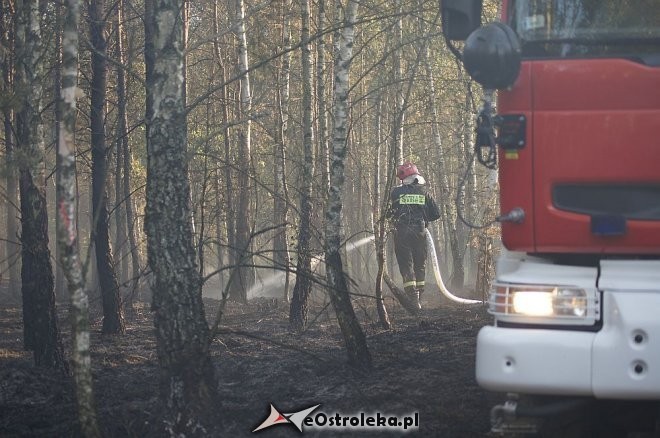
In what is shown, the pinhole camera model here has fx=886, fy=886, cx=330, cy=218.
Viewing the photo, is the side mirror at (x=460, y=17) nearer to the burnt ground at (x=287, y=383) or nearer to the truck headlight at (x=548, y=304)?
the truck headlight at (x=548, y=304)

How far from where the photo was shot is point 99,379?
339 inches

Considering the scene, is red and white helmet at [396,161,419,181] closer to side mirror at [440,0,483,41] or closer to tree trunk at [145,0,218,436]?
tree trunk at [145,0,218,436]

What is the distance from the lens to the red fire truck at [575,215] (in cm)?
433

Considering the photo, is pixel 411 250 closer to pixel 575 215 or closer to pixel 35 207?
pixel 35 207

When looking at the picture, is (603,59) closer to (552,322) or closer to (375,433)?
(552,322)

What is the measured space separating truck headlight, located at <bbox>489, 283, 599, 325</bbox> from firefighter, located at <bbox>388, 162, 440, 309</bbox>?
8.02 meters

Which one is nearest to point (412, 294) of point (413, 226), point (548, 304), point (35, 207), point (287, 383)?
point (413, 226)

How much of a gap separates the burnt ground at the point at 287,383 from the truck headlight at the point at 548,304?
167 cm

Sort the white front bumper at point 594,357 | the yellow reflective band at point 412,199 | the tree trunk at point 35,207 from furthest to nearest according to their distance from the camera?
the yellow reflective band at point 412,199, the tree trunk at point 35,207, the white front bumper at point 594,357

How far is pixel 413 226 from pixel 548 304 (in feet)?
26.9

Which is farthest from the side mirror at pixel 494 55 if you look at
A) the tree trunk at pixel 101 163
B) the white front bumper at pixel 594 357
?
the tree trunk at pixel 101 163

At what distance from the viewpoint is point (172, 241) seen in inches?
247

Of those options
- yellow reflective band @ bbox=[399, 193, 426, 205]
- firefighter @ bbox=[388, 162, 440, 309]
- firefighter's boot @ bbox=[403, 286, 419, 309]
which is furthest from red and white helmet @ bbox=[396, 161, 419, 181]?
firefighter's boot @ bbox=[403, 286, 419, 309]

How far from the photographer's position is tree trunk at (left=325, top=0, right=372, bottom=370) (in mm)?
7941
